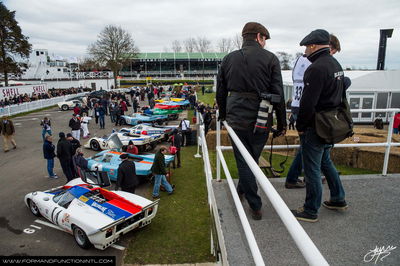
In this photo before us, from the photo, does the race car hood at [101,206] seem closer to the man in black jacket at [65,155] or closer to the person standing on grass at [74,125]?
the man in black jacket at [65,155]

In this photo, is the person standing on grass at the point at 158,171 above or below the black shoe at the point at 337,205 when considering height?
below

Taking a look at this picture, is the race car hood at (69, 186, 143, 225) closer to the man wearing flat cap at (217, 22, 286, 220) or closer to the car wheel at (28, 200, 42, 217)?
the car wheel at (28, 200, 42, 217)

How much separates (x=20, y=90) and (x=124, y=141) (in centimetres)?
2676

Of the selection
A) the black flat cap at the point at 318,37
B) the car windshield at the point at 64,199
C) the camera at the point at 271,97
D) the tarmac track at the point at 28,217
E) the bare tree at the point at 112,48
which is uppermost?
the bare tree at the point at 112,48

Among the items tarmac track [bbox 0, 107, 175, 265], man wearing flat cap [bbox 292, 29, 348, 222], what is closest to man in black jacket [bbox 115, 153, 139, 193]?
tarmac track [bbox 0, 107, 175, 265]

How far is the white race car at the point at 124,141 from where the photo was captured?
1395cm

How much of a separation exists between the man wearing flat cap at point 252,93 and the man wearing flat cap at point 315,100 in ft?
0.84

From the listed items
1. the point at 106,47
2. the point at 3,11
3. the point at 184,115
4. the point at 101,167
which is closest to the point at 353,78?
the point at 184,115

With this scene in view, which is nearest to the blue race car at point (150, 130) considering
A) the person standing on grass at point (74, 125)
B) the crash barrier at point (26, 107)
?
the person standing on grass at point (74, 125)

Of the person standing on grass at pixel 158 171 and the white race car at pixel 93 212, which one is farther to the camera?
the person standing on grass at pixel 158 171

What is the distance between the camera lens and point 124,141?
561 inches

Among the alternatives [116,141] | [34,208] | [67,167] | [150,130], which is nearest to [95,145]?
[116,141]

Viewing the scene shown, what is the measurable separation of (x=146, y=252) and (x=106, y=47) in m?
59.0

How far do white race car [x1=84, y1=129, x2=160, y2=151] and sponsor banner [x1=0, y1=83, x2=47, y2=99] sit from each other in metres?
21.9
